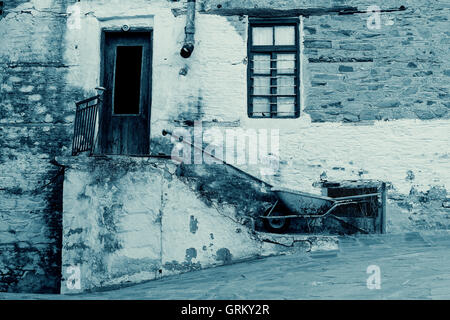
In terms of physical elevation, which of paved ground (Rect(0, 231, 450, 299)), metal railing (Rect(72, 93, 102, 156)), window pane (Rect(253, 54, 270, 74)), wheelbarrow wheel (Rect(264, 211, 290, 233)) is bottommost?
paved ground (Rect(0, 231, 450, 299))

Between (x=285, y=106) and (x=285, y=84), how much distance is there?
374 millimetres

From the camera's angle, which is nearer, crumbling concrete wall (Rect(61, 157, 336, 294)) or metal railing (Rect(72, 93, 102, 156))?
crumbling concrete wall (Rect(61, 157, 336, 294))

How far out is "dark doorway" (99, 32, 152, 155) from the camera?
771 cm

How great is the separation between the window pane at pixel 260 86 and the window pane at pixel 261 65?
0.13 m

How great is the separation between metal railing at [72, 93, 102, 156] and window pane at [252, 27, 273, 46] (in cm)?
292

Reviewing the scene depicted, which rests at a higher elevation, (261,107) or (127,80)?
(127,80)

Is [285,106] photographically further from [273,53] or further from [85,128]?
[85,128]

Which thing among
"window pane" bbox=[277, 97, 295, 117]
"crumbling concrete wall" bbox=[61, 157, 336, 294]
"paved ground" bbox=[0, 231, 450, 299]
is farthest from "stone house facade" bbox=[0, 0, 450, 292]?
"paved ground" bbox=[0, 231, 450, 299]

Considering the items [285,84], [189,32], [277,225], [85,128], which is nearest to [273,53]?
[285,84]

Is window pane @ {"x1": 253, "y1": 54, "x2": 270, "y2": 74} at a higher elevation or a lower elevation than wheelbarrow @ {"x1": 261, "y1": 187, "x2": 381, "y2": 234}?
higher

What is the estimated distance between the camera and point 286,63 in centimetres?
761

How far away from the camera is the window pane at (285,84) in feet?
24.8

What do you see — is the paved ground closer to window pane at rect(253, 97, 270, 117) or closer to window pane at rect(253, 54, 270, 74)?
window pane at rect(253, 97, 270, 117)

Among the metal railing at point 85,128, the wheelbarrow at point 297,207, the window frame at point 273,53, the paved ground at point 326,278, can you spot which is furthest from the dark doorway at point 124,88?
the paved ground at point 326,278
